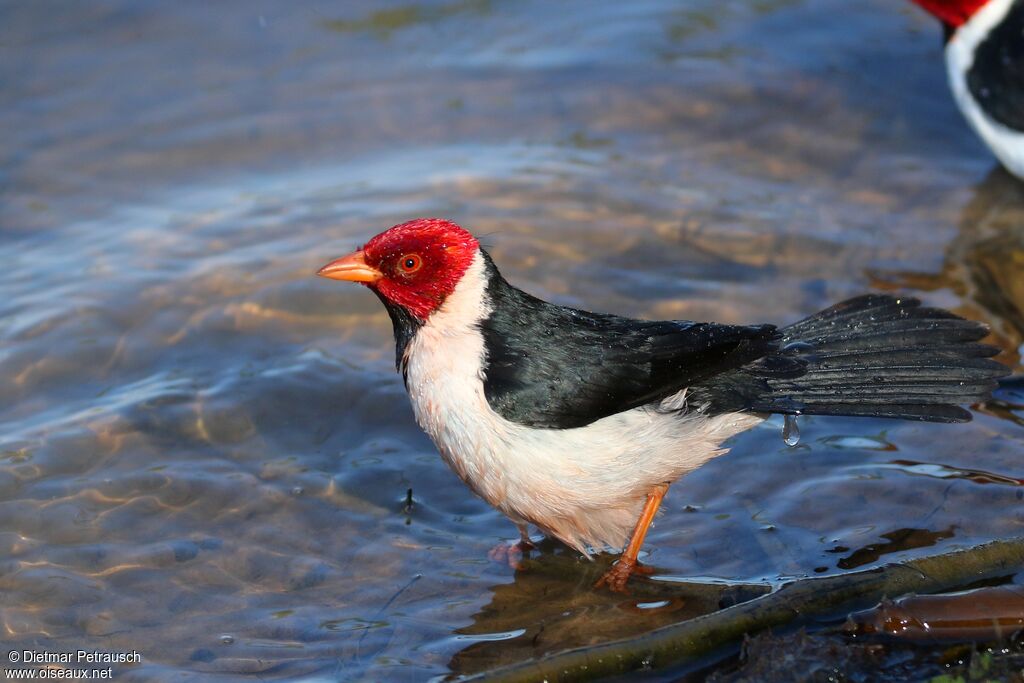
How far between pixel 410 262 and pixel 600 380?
0.82m

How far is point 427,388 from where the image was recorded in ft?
14.1

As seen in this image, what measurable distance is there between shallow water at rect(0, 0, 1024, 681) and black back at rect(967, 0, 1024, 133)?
0.59 metres

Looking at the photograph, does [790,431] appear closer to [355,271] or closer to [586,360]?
[586,360]

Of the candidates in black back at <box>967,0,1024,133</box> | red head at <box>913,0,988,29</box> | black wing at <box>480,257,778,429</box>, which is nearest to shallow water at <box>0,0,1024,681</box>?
black back at <box>967,0,1024,133</box>

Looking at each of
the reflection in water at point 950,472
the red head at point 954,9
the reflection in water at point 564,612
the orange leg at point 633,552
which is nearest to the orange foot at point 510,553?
the reflection in water at point 564,612

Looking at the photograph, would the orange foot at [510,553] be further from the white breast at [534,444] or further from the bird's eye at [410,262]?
the bird's eye at [410,262]

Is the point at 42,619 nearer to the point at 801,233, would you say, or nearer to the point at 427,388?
the point at 427,388

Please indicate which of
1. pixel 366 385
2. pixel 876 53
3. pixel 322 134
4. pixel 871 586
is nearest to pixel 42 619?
pixel 366 385

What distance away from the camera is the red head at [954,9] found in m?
7.75

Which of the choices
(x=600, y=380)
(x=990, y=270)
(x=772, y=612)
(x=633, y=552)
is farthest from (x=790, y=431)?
(x=990, y=270)

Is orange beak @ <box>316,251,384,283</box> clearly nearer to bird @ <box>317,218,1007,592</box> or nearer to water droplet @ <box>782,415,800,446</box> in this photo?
bird @ <box>317,218,1007,592</box>

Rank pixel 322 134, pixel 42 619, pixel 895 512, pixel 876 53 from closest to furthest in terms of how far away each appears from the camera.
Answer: pixel 42 619, pixel 895 512, pixel 322 134, pixel 876 53

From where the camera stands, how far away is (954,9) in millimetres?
7812

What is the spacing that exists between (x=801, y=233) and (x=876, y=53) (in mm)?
2939
